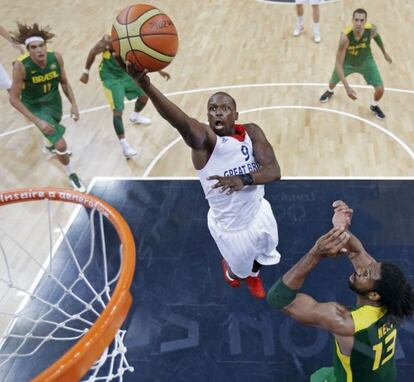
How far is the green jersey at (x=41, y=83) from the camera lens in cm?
491

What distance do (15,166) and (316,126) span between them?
3990 mm

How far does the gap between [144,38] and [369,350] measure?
210 centimetres

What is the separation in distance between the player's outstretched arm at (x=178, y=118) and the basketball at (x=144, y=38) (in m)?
0.23

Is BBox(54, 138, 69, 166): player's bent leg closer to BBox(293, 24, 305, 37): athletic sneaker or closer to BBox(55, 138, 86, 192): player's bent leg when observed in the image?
BBox(55, 138, 86, 192): player's bent leg

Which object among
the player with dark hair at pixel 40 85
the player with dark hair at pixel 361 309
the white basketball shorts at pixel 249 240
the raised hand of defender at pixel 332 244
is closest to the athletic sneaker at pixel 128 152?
the player with dark hair at pixel 40 85

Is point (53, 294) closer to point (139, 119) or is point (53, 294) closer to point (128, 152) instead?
point (128, 152)

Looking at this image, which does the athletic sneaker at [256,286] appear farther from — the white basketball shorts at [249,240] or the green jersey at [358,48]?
the green jersey at [358,48]

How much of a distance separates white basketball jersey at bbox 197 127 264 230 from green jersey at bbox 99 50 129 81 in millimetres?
2847

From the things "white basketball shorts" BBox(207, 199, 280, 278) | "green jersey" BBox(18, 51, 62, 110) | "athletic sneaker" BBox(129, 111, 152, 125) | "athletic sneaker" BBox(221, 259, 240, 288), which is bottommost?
"athletic sneaker" BBox(129, 111, 152, 125)

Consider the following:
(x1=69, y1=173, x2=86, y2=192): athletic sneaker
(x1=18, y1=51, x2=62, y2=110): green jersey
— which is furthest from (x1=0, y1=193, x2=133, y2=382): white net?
(x1=18, y1=51, x2=62, y2=110): green jersey

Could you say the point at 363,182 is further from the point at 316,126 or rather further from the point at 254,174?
the point at 254,174

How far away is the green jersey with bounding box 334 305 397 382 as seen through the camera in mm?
2301

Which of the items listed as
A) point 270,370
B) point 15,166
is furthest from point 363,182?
point 15,166

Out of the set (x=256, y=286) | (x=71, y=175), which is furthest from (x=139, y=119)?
(x=256, y=286)
